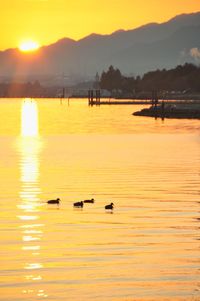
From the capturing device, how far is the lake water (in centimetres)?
1867

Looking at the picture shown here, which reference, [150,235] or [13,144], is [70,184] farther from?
[13,144]

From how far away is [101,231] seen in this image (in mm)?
25484

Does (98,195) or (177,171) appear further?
(177,171)

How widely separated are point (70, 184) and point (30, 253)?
55.5ft

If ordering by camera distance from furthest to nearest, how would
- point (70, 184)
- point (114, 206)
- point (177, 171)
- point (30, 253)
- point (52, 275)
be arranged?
point (177, 171)
point (70, 184)
point (114, 206)
point (30, 253)
point (52, 275)

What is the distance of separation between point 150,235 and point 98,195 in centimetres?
1007

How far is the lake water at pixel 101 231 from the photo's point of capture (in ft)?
61.3

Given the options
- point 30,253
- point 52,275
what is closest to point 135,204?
point 30,253

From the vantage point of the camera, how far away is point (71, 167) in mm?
48562

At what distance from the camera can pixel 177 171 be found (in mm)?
45812

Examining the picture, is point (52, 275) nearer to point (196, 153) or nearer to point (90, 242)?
point (90, 242)

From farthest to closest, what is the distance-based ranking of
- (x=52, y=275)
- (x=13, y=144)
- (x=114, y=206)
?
(x=13, y=144)
(x=114, y=206)
(x=52, y=275)

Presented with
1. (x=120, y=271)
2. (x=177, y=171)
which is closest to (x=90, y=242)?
(x=120, y=271)

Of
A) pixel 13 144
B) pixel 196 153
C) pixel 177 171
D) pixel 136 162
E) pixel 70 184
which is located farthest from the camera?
pixel 13 144
